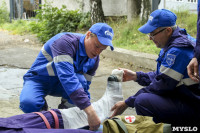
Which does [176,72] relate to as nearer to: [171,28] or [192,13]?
[171,28]

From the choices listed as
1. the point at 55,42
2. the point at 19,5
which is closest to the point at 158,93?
the point at 55,42

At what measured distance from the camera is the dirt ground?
12.9ft

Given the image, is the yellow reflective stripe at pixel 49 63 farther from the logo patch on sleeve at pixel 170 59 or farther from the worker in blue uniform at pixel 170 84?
the logo patch on sleeve at pixel 170 59

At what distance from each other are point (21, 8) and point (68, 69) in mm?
17575

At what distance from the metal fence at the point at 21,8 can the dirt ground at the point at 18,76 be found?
32.1 ft

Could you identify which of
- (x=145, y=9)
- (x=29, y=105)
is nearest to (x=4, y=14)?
(x=145, y=9)

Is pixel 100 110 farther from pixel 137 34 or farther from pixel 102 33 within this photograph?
pixel 137 34

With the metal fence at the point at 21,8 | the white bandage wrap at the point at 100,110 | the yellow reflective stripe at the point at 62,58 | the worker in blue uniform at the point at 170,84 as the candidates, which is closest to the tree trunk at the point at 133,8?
the white bandage wrap at the point at 100,110

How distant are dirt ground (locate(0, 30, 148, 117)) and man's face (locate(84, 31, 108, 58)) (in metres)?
1.35

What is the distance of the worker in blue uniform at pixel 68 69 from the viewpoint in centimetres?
242

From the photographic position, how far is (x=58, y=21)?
9805 mm

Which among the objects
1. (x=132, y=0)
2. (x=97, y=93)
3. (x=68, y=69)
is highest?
(x=132, y=0)

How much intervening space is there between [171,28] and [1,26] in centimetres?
1546

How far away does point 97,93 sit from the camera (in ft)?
15.2
